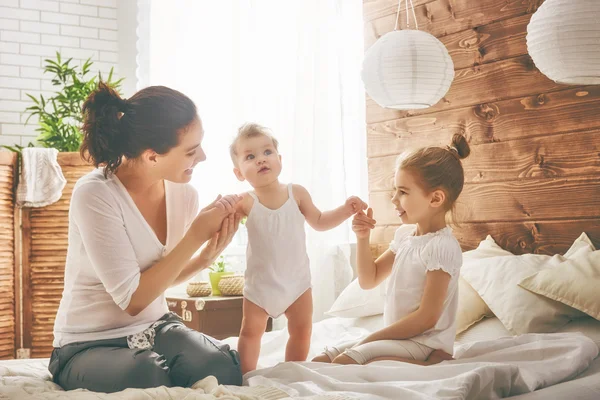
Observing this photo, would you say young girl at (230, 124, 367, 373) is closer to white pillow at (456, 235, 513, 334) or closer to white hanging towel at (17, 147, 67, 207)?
white pillow at (456, 235, 513, 334)

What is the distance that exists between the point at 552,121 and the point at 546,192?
0.29 metres

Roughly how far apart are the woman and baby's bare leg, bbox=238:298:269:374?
0.16m

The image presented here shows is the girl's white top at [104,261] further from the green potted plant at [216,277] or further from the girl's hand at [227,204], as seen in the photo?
the green potted plant at [216,277]

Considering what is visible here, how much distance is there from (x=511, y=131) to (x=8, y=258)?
2.87m

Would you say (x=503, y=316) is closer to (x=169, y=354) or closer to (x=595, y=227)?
(x=595, y=227)

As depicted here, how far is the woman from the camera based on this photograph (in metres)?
1.84

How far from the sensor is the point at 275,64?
12.9 ft

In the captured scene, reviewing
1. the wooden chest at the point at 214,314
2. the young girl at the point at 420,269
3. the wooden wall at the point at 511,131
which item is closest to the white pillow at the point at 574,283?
the wooden wall at the point at 511,131

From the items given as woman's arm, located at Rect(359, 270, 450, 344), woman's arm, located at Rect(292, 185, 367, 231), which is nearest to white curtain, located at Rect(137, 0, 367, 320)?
woman's arm, located at Rect(292, 185, 367, 231)

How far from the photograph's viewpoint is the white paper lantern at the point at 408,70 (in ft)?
8.84

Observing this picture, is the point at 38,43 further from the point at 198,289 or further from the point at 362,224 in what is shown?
the point at 362,224

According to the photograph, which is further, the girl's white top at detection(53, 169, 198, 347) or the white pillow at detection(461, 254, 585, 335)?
the white pillow at detection(461, 254, 585, 335)

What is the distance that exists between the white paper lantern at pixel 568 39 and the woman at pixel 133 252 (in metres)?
1.10

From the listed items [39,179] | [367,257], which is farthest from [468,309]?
[39,179]
